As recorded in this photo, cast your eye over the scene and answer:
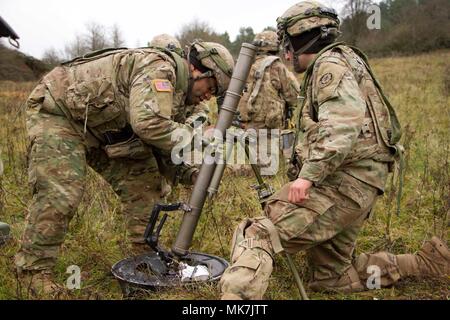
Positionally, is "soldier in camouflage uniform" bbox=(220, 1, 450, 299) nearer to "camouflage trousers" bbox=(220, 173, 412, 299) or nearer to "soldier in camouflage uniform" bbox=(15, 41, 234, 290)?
"camouflage trousers" bbox=(220, 173, 412, 299)

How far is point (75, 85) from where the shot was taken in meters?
4.27

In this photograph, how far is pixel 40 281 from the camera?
4.12 metres

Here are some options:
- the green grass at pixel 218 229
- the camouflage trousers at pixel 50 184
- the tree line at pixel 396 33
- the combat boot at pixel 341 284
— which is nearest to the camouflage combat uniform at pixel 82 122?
the camouflage trousers at pixel 50 184

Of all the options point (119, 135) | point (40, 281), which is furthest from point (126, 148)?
point (40, 281)

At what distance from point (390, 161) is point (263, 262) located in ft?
4.10

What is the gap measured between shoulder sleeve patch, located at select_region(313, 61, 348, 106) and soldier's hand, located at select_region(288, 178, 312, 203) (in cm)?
55

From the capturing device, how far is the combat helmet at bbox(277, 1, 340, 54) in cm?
375

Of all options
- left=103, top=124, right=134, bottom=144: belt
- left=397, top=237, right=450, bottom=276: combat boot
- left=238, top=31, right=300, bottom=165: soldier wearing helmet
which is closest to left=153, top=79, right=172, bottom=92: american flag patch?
left=103, top=124, right=134, bottom=144: belt

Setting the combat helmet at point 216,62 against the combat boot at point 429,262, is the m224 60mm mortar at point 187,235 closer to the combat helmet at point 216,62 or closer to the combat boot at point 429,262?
the combat helmet at point 216,62

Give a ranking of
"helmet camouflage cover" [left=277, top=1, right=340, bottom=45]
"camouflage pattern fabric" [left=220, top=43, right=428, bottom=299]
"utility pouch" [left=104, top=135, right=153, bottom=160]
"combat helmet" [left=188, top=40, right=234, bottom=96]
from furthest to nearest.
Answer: "utility pouch" [left=104, top=135, right=153, bottom=160] < "combat helmet" [left=188, top=40, right=234, bottom=96] < "helmet camouflage cover" [left=277, top=1, right=340, bottom=45] < "camouflage pattern fabric" [left=220, top=43, right=428, bottom=299]

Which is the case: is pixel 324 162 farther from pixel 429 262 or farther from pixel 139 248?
pixel 139 248

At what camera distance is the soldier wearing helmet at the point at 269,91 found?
835cm

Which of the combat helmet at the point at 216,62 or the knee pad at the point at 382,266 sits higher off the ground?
the combat helmet at the point at 216,62
